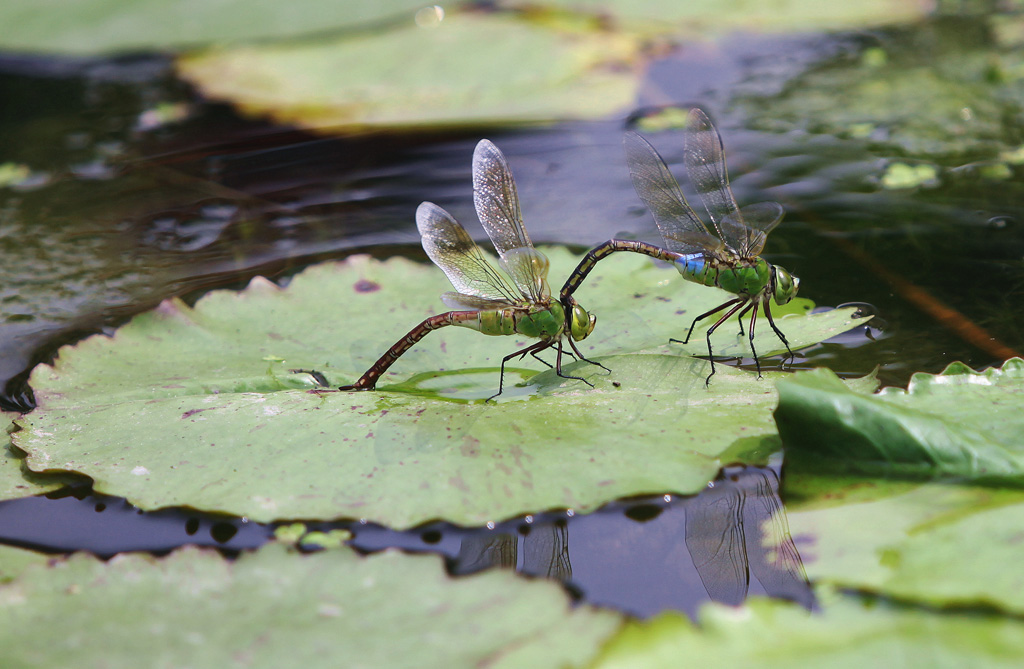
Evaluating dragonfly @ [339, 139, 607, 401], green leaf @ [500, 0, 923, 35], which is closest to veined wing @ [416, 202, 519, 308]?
dragonfly @ [339, 139, 607, 401]

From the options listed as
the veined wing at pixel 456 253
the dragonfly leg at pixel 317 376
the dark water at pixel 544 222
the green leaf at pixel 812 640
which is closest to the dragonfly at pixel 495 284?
the veined wing at pixel 456 253

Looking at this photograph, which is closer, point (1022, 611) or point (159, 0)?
point (1022, 611)

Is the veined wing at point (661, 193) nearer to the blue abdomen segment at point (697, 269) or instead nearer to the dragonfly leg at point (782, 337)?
the blue abdomen segment at point (697, 269)

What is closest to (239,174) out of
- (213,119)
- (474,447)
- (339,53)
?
(213,119)

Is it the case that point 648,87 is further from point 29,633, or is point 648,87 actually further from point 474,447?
point 29,633

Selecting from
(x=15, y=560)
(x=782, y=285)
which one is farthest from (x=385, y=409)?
(x=782, y=285)

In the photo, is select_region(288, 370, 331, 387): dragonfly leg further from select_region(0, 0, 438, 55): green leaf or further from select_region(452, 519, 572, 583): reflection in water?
select_region(0, 0, 438, 55): green leaf
